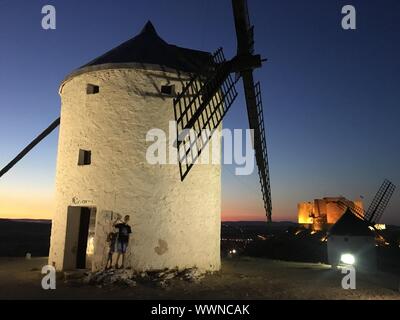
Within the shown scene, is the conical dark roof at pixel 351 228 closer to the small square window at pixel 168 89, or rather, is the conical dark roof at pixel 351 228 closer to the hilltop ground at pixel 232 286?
the hilltop ground at pixel 232 286

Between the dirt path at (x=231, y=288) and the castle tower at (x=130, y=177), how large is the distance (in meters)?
1.12

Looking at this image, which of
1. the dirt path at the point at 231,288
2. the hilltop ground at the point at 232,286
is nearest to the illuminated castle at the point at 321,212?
the hilltop ground at the point at 232,286

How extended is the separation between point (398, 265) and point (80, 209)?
2171cm

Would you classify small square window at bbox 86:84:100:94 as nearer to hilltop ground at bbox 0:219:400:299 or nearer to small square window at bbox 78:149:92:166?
small square window at bbox 78:149:92:166

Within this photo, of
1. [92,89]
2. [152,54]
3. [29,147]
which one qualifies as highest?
[152,54]

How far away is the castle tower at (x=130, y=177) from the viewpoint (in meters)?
10.2

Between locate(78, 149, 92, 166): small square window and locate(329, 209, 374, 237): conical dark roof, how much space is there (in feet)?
31.9

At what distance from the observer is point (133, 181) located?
33.7 ft

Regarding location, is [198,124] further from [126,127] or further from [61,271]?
[61,271]

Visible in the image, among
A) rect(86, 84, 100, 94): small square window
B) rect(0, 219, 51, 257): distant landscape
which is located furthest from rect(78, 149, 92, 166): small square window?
rect(0, 219, 51, 257): distant landscape

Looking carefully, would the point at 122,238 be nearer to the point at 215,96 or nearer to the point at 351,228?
the point at 215,96

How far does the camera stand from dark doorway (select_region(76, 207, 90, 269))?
437 inches

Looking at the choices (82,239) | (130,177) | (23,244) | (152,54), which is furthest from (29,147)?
(23,244)

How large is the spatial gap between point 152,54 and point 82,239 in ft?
20.2
